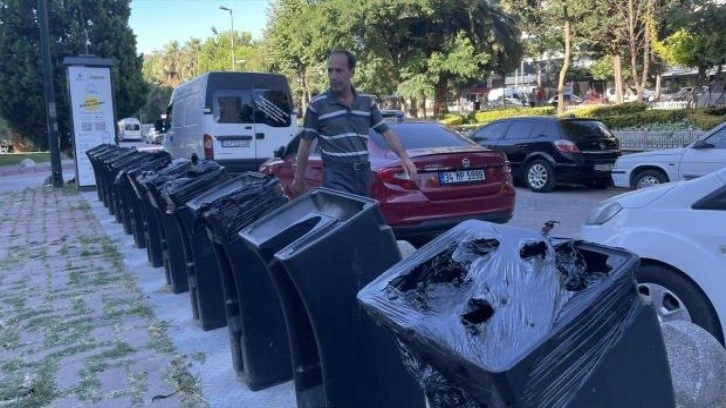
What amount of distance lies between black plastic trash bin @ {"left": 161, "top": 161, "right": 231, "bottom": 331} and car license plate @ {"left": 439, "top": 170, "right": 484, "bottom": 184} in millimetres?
2630

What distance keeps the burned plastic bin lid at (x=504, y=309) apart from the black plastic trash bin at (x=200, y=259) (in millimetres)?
2885

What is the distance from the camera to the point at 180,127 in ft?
48.9

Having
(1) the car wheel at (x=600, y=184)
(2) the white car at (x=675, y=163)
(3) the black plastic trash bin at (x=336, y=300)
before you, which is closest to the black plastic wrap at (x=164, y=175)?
(3) the black plastic trash bin at (x=336, y=300)

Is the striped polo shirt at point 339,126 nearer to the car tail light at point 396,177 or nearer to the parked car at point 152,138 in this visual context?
the car tail light at point 396,177

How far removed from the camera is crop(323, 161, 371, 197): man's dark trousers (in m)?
4.96

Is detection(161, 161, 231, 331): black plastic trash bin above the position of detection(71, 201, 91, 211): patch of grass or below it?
above

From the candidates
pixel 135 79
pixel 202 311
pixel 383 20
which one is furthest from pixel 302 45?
pixel 202 311

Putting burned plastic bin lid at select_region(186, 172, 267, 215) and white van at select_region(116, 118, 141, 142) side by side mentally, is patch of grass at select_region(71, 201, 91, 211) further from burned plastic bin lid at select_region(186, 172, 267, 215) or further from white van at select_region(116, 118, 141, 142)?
white van at select_region(116, 118, 141, 142)

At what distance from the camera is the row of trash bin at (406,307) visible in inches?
70.4

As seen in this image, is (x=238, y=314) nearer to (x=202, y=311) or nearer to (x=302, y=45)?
(x=202, y=311)

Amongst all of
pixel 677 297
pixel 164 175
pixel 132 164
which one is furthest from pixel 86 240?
pixel 677 297

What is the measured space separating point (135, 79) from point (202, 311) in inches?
781

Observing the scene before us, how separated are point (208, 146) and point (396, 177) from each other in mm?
7114

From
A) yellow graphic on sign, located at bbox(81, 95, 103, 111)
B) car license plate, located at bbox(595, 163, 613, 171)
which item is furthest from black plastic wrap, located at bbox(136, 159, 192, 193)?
yellow graphic on sign, located at bbox(81, 95, 103, 111)
